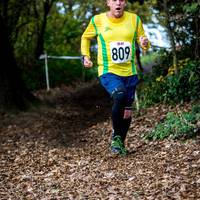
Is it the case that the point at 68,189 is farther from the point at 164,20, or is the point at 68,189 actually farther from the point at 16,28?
the point at 16,28

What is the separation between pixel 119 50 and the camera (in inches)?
243

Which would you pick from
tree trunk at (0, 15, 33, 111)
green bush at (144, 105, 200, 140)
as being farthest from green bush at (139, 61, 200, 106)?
tree trunk at (0, 15, 33, 111)

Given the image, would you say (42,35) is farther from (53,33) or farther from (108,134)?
(108,134)

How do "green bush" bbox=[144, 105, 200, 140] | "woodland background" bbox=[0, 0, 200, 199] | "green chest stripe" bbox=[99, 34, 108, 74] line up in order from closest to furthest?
1. "woodland background" bbox=[0, 0, 200, 199]
2. "green chest stripe" bbox=[99, 34, 108, 74]
3. "green bush" bbox=[144, 105, 200, 140]

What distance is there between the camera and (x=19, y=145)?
320 inches

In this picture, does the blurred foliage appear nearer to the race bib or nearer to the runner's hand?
the race bib

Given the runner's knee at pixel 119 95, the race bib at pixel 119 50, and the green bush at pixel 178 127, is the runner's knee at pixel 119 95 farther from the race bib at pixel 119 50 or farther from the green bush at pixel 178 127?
the green bush at pixel 178 127

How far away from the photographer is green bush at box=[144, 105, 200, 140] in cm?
652

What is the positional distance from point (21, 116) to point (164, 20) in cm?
331

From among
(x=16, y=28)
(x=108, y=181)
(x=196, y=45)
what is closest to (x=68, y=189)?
(x=108, y=181)

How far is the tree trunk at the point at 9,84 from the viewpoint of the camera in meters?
10.9

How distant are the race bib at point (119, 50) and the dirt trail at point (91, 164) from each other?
1116 millimetres

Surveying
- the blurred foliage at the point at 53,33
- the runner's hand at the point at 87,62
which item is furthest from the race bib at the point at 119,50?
the blurred foliage at the point at 53,33

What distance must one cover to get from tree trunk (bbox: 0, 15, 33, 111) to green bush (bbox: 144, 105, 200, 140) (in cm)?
444
